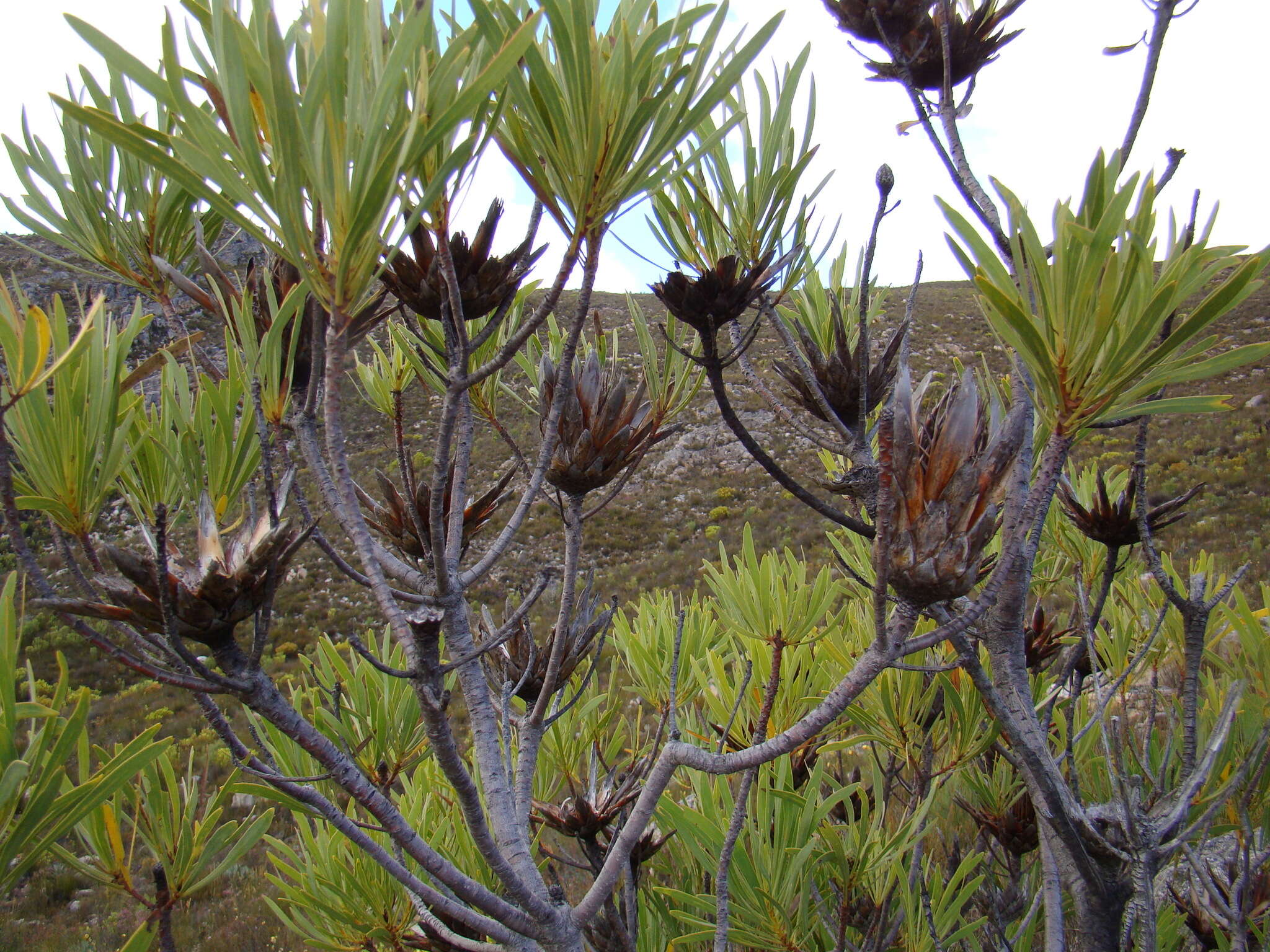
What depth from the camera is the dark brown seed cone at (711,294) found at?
0.54 meters

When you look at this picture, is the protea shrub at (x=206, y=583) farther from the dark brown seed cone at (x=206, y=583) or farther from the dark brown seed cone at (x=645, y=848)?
the dark brown seed cone at (x=645, y=848)

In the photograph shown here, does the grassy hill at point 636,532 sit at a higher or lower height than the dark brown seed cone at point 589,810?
lower

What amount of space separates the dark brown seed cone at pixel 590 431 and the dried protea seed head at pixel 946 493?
24cm

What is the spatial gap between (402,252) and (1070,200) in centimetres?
48

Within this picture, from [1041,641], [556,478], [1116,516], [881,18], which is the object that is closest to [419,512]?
[556,478]

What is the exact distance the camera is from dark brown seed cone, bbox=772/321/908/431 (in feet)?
1.94

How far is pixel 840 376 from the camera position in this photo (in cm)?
59

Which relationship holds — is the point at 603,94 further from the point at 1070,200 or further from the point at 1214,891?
the point at 1214,891

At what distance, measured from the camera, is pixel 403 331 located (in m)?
0.67

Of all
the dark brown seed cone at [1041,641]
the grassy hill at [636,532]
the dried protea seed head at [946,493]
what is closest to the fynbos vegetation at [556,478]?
the dried protea seed head at [946,493]

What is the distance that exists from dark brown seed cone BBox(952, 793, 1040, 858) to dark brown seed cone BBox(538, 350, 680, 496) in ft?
2.07

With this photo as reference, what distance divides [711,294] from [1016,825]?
0.76m

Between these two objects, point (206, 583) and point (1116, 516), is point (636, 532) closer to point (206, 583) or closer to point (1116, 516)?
point (1116, 516)

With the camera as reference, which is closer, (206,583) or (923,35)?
(206,583)
